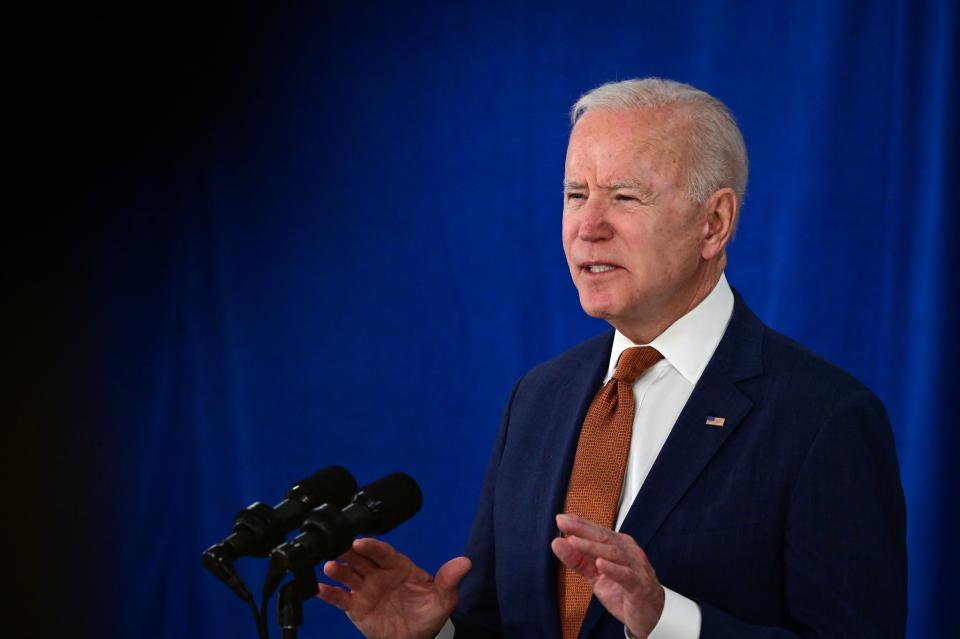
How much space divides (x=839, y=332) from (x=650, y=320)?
105cm

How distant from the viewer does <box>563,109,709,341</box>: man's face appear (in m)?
2.12

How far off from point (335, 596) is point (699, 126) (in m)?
1.07

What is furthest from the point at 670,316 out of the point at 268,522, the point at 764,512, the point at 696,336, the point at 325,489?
the point at 268,522

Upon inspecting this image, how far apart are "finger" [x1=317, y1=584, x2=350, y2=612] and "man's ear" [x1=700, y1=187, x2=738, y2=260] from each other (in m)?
0.90

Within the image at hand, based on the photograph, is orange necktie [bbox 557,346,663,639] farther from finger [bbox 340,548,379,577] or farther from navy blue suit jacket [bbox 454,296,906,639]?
finger [bbox 340,548,379,577]

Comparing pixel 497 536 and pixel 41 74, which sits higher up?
pixel 41 74

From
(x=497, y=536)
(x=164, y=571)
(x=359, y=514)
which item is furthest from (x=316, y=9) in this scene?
(x=359, y=514)

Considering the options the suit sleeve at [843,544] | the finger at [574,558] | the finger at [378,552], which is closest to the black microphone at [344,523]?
the finger at [378,552]

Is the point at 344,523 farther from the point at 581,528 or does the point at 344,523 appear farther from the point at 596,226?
the point at 596,226

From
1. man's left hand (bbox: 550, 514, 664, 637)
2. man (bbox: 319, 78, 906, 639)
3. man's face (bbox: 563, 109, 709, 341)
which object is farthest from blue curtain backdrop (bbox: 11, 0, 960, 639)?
man's left hand (bbox: 550, 514, 664, 637)

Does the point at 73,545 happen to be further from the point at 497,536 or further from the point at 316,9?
the point at 497,536

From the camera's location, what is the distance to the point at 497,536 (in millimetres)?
2256

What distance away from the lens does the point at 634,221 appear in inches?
83.5

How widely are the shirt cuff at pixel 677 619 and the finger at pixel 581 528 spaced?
0.64ft
